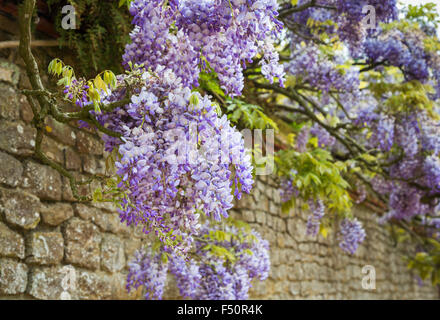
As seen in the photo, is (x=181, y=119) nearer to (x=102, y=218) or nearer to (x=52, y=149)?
(x=52, y=149)

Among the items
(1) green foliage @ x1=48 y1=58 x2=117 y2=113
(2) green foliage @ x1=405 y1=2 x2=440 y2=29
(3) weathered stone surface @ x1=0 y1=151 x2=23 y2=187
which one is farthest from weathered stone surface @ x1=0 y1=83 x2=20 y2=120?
(2) green foliage @ x1=405 y1=2 x2=440 y2=29

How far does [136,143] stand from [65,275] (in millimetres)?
1320

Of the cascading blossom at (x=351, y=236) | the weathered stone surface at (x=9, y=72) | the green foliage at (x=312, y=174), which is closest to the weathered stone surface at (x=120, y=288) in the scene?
the weathered stone surface at (x=9, y=72)

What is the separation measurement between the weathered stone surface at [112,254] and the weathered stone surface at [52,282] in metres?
0.26

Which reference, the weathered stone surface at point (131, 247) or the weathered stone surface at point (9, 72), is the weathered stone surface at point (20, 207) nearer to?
the weathered stone surface at point (9, 72)

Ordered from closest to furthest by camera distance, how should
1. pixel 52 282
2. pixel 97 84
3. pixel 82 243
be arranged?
1. pixel 97 84
2. pixel 52 282
3. pixel 82 243

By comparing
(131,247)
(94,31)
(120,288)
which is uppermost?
(94,31)

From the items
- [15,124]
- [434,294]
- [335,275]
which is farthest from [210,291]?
[434,294]

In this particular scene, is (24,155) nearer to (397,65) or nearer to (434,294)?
(397,65)

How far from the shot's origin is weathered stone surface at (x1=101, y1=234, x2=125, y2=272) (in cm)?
284

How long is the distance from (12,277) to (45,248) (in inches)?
9.1

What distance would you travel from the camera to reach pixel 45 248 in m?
2.42

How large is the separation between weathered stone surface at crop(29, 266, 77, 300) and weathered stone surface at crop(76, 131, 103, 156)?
66 cm

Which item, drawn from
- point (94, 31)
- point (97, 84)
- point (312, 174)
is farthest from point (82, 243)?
point (312, 174)
